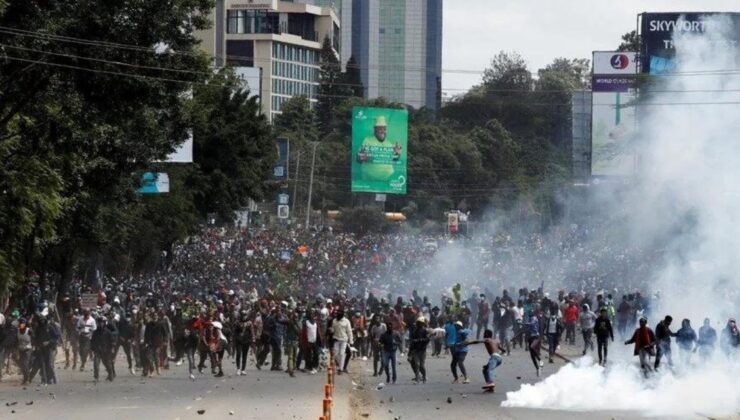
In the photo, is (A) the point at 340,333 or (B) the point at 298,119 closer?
(A) the point at 340,333

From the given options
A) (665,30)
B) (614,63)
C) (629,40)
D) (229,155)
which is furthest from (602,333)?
(629,40)

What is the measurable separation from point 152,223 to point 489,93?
308ft

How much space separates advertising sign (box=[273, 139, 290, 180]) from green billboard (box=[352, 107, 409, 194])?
27.1 metres

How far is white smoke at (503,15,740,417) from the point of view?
89.9 ft

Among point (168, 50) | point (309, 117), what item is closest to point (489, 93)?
point (309, 117)

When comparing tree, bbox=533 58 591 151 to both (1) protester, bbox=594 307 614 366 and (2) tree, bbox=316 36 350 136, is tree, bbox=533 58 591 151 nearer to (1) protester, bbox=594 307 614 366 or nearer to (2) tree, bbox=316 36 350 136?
(2) tree, bbox=316 36 350 136

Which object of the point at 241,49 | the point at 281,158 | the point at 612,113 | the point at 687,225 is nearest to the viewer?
the point at 687,225

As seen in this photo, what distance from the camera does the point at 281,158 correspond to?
95.4 meters

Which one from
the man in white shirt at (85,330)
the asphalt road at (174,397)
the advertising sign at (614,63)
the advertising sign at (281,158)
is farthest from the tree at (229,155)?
the asphalt road at (174,397)

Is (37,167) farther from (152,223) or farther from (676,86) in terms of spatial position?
(676,86)

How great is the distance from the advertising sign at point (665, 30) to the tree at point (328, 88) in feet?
269

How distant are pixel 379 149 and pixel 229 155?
48.6 ft

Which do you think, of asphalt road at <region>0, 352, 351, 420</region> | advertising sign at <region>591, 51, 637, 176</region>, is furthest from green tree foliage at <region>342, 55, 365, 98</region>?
asphalt road at <region>0, 352, 351, 420</region>

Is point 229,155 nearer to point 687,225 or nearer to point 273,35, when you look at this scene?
point 687,225
